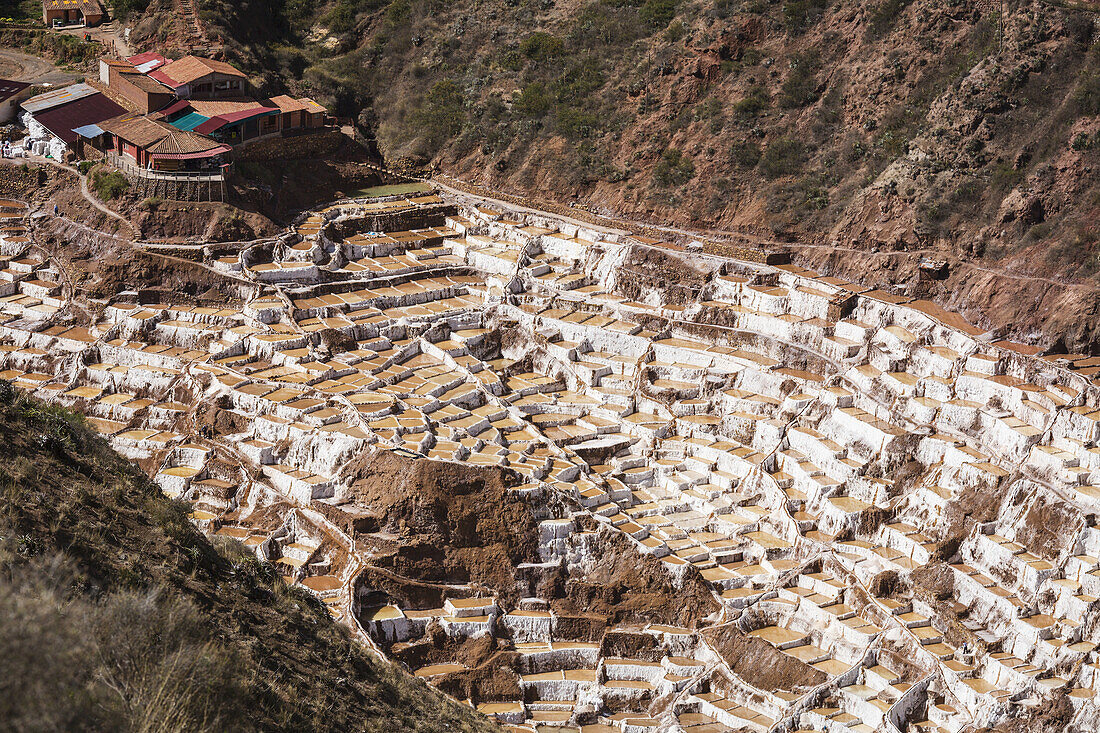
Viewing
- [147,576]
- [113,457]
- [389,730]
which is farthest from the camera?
[113,457]

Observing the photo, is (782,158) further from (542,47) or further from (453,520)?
(453,520)

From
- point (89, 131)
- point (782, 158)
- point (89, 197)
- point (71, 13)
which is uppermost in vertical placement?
point (71, 13)

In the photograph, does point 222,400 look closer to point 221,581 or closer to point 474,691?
point 474,691

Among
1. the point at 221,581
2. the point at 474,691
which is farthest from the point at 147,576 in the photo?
the point at 474,691

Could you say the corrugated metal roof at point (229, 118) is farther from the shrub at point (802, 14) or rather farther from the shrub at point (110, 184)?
the shrub at point (802, 14)

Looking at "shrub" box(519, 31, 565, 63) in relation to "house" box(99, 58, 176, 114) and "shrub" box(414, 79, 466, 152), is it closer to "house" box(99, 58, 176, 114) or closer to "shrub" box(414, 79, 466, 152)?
"shrub" box(414, 79, 466, 152)

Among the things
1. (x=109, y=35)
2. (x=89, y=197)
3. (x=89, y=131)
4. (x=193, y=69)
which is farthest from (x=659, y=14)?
(x=89, y=197)

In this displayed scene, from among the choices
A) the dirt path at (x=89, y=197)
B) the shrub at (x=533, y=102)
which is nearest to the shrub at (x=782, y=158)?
the shrub at (x=533, y=102)
